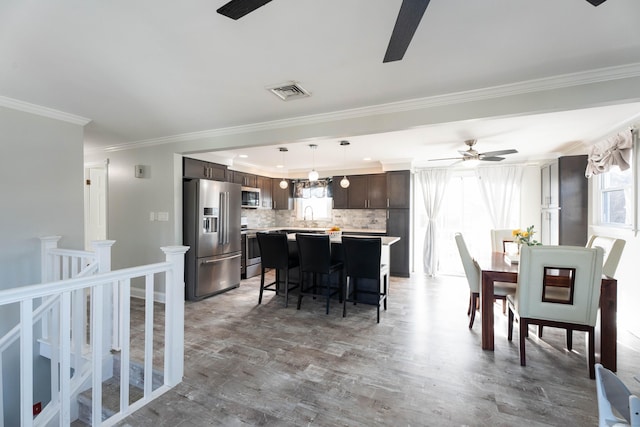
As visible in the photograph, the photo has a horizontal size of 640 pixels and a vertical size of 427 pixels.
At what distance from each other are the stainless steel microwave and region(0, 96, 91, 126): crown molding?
2714 mm

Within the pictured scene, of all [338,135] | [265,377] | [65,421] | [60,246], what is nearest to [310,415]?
[265,377]

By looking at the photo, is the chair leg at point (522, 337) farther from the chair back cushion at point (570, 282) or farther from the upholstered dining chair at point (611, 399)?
the upholstered dining chair at point (611, 399)

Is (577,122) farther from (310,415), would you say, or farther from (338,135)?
(310,415)

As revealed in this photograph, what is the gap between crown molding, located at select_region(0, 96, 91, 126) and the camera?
106 inches

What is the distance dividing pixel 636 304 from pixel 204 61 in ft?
15.4

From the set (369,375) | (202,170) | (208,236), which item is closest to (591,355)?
(369,375)

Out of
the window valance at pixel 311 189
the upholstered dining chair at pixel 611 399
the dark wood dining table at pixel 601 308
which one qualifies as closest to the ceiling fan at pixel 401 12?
the upholstered dining chair at pixel 611 399

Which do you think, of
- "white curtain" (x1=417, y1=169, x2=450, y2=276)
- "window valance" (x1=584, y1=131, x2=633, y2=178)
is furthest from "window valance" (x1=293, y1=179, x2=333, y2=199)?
"window valance" (x1=584, y1=131, x2=633, y2=178)

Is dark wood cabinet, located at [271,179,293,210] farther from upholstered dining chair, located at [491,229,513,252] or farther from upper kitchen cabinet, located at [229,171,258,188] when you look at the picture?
upholstered dining chair, located at [491,229,513,252]

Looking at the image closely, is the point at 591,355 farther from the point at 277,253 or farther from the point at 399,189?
the point at 399,189

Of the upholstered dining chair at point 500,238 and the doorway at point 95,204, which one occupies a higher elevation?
the doorway at point 95,204

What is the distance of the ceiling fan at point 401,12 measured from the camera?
1122 millimetres

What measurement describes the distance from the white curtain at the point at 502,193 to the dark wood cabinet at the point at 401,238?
153 centimetres

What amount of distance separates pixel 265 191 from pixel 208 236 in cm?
250
